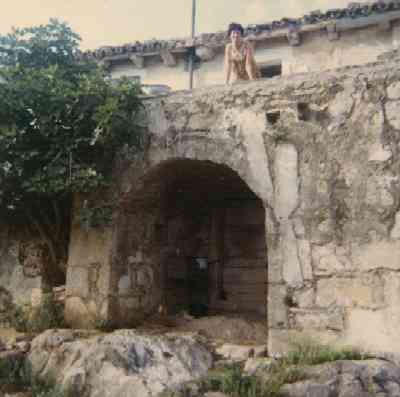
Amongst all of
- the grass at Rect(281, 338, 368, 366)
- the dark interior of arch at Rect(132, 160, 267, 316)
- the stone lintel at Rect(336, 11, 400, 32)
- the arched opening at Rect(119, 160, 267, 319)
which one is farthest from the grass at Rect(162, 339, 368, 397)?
the stone lintel at Rect(336, 11, 400, 32)

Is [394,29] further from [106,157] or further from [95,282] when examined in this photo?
[95,282]

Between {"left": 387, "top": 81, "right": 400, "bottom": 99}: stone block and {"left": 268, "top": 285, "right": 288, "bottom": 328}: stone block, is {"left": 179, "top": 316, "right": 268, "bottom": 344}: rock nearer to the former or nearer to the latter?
{"left": 268, "top": 285, "right": 288, "bottom": 328}: stone block

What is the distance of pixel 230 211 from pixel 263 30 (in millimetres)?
4100

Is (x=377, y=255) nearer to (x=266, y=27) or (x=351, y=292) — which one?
(x=351, y=292)

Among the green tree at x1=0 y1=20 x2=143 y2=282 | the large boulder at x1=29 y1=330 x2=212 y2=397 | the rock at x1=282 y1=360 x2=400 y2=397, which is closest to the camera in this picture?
the rock at x1=282 y1=360 x2=400 y2=397

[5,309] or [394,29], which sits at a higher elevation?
[394,29]

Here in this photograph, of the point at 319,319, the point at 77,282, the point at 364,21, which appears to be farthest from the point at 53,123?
the point at 364,21

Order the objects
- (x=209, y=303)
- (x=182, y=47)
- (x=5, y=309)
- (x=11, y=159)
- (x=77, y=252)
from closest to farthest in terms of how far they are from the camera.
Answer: (x=11, y=159) < (x=77, y=252) < (x=5, y=309) < (x=209, y=303) < (x=182, y=47)

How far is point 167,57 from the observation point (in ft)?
32.9

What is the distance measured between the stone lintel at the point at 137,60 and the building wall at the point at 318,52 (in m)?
0.81

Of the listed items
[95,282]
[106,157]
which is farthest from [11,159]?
[95,282]

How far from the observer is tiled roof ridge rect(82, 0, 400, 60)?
8.43 m

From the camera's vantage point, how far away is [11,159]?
187 inches

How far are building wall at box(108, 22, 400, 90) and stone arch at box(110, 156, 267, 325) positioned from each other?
9.87 feet
